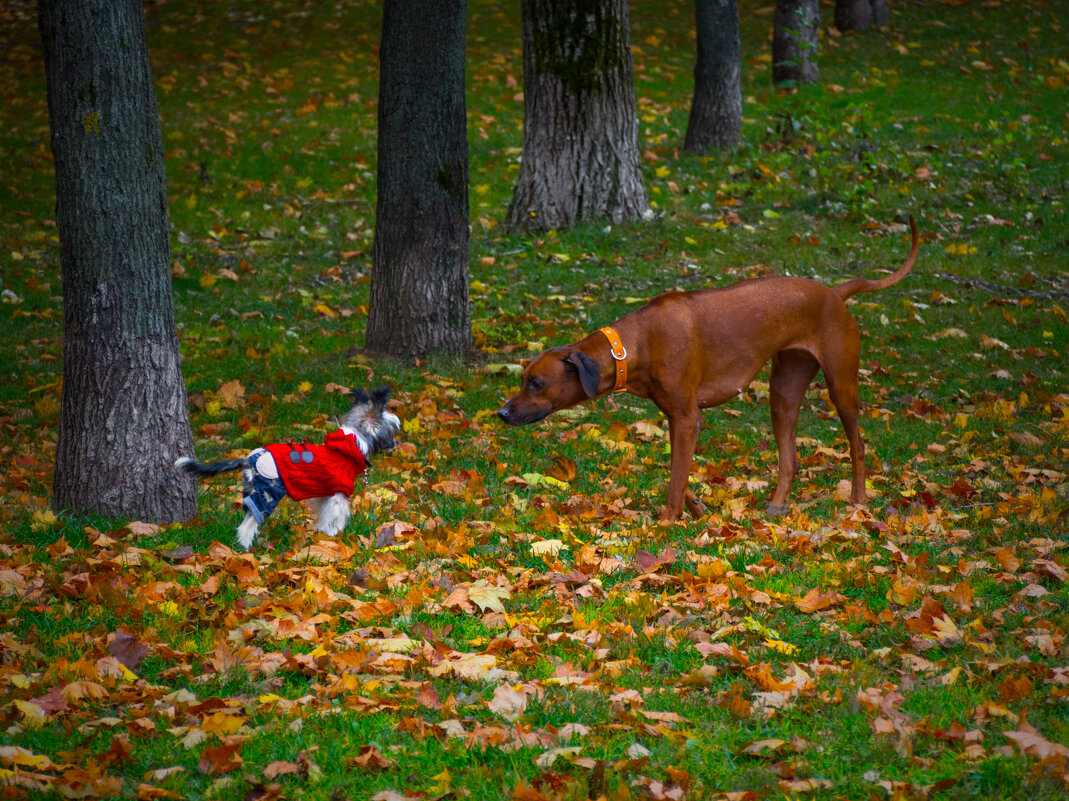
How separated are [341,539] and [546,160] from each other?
7554 millimetres

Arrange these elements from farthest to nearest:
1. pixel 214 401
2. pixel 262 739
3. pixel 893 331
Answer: pixel 893 331, pixel 214 401, pixel 262 739

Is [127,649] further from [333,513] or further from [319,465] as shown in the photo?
[333,513]

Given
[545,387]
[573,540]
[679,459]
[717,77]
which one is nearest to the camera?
[573,540]

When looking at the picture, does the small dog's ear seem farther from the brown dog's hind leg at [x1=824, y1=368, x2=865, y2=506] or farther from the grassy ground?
the brown dog's hind leg at [x1=824, y1=368, x2=865, y2=506]

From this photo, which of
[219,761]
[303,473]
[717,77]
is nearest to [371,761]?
[219,761]

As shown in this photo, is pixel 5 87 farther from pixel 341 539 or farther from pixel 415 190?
pixel 341 539

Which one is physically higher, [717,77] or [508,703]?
[717,77]

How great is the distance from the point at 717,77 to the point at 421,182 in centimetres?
753

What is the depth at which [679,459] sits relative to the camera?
19.3ft

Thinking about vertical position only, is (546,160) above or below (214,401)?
above

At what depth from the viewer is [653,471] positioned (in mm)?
6926

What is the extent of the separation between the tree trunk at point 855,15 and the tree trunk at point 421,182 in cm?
1644

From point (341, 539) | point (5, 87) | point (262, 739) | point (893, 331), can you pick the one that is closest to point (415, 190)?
point (341, 539)

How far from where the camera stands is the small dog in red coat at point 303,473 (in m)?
5.25
